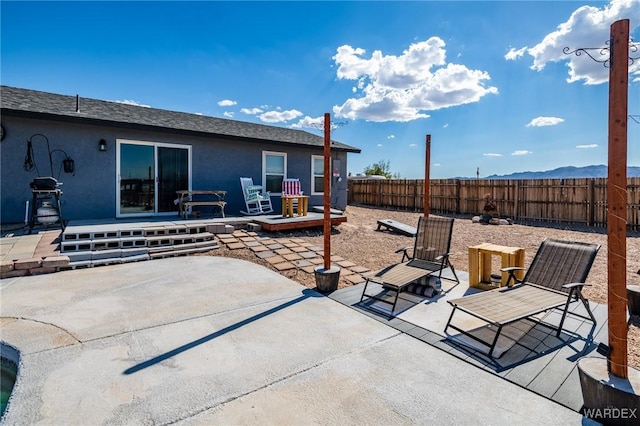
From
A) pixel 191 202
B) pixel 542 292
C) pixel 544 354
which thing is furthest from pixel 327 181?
pixel 191 202

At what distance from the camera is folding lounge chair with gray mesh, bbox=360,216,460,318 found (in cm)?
373

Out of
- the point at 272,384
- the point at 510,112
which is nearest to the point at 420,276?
the point at 272,384

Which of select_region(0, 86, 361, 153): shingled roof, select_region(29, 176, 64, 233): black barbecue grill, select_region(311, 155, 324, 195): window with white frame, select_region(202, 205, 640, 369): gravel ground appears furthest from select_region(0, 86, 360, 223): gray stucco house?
select_region(202, 205, 640, 369): gravel ground

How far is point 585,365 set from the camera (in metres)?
1.92

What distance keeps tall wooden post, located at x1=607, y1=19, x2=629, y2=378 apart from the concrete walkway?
20.7 inches

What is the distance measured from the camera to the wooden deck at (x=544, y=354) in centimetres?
212

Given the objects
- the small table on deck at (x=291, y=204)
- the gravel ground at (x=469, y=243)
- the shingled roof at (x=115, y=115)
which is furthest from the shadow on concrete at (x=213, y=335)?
the shingled roof at (x=115, y=115)

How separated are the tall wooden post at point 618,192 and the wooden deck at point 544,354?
44 cm

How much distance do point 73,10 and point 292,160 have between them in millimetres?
6846

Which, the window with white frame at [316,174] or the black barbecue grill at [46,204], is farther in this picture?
the window with white frame at [316,174]

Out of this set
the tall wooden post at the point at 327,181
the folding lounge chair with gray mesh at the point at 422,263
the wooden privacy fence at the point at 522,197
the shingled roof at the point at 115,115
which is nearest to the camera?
the folding lounge chair with gray mesh at the point at 422,263

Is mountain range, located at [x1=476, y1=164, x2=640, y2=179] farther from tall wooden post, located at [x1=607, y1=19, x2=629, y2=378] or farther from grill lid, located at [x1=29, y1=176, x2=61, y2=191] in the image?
grill lid, located at [x1=29, y1=176, x2=61, y2=191]

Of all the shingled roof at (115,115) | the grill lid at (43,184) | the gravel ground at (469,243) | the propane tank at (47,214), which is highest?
the shingled roof at (115,115)

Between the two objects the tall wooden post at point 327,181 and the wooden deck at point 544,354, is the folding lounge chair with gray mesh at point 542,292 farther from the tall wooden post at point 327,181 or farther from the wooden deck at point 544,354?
the tall wooden post at point 327,181
